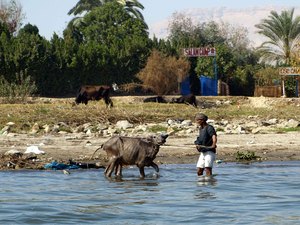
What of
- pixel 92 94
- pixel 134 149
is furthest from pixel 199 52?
pixel 134 149

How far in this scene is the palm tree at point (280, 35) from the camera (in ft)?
226

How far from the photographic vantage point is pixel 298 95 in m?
58.6

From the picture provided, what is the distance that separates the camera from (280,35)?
69.7m

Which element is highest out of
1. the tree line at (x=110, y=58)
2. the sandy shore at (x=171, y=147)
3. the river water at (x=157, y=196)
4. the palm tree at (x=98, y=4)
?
the palm tree at (x=98, y=4)

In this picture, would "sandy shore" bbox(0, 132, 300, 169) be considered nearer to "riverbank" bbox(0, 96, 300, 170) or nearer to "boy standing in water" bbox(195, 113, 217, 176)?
"riverbank" bbox(0, 96, 300, 170)

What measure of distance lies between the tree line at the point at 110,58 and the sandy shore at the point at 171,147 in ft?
71.2

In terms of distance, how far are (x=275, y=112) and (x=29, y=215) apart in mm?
23117

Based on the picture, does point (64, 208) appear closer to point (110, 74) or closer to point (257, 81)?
point (110, 74)

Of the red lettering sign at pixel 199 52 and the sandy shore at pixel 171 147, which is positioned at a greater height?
the red lettering sign at pixel 199 52

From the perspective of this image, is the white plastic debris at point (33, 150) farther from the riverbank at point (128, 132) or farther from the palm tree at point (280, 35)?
the palm tree at point (280, 35)

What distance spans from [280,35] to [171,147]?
4742 cm

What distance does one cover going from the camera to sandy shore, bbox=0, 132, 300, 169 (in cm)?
2173

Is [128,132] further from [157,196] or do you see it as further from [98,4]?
[98,4]

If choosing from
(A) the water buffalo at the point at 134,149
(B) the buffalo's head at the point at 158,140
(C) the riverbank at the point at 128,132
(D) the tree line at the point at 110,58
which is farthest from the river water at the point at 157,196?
(D) the tree line at the point at 110,58
